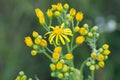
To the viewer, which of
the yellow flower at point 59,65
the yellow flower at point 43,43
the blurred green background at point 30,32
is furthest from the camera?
the blurred green background at point 30,32

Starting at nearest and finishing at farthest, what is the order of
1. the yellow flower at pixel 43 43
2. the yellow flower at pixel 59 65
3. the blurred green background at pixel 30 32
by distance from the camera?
the yellow flower at pixel 59 65
the yellow flower at pixel 43 43
the blurred green background at pixel 30 32

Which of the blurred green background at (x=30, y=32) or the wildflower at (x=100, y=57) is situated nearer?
the wildflower at (x=100, y=57)

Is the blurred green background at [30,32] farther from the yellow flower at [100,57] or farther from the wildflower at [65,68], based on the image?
the wildflower at [65,68]

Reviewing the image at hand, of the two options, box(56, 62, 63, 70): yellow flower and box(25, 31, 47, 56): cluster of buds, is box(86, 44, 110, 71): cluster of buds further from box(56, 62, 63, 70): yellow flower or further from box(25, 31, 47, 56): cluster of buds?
box(25, 31, 47, 56): cluster of buds

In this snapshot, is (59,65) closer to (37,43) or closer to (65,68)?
(65,68)

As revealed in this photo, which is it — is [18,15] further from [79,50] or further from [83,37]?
[83,37]

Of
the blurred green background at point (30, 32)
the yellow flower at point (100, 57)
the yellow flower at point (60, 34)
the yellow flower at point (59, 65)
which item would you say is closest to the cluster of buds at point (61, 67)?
the yellow flower at point (59, 65)

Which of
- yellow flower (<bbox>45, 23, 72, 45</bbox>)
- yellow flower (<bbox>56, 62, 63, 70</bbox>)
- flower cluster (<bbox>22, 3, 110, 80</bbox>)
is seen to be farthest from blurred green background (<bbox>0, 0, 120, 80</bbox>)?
yellow flower (<bbox>56, 62, 63, 70</bbox>)

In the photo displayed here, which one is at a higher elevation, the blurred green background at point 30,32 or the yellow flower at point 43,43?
the blurred green background at point 30,32
